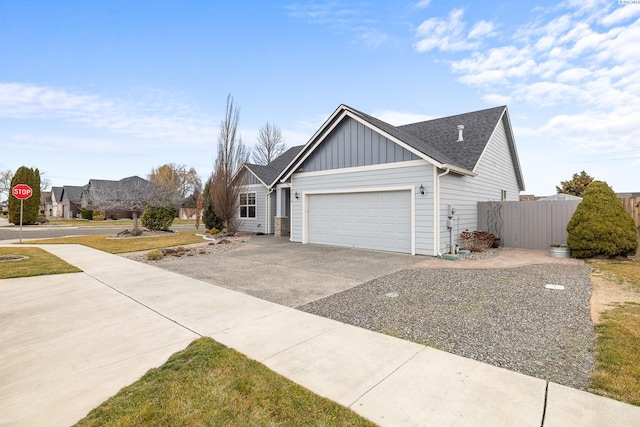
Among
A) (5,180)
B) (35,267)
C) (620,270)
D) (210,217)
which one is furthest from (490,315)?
(5,180)

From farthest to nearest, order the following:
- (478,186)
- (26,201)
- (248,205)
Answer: (26,201) < (248,205) < (478,186)

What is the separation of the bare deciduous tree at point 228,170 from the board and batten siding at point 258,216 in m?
1.53

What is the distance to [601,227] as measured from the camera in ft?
29.2

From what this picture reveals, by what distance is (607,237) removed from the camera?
885 cm

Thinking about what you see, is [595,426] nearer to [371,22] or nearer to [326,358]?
[326,358]

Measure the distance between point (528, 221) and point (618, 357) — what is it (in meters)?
9.93

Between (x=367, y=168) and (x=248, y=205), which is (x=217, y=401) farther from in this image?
(x=248, y=205)

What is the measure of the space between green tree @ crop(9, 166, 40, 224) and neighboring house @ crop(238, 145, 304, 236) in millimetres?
25697

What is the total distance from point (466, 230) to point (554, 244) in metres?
3.07

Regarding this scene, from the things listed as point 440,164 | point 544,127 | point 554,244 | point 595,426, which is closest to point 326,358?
point 595,426

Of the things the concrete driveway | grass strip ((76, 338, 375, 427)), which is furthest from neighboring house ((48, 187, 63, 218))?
grass strip ((76, 338, 375, 427))

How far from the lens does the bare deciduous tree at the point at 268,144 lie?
37.1m

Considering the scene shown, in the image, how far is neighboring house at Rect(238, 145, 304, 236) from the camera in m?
17.2

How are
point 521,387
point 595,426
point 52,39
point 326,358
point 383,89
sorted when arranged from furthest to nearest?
point 383,89, point 52,39, point 326,358, point 521,387, point 595,426
